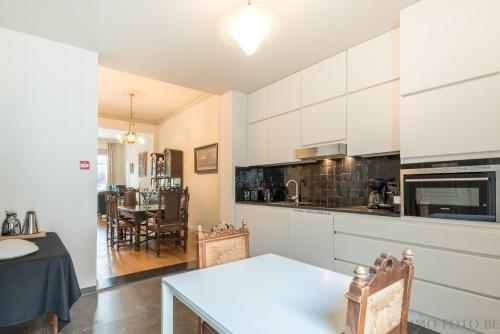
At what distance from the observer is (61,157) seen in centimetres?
255

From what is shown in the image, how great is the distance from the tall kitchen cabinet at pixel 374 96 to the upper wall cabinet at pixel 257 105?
1353mm

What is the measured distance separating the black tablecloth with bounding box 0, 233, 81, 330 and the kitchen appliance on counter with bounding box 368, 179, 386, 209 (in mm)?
2514

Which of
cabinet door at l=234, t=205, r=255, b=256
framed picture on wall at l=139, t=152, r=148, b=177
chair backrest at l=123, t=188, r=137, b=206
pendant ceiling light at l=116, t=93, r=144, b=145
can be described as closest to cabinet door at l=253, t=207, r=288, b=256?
cabinet door at l=234, t=205, r=255, b=256

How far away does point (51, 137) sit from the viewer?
2.51m

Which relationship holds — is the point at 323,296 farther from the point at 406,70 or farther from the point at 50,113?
the point at 50,113

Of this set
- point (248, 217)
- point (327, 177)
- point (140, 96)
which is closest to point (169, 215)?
point (248, 217)

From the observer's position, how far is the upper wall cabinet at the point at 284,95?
331 centimetres

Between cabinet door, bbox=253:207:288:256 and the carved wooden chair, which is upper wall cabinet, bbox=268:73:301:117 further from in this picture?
the carved wooden chair

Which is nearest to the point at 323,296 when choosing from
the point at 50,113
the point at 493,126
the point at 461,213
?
the point at 461,213

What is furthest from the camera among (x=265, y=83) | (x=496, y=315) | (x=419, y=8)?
(x=265, y=83)

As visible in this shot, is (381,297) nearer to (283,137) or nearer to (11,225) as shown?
(11,225)

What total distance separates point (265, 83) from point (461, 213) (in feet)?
8.85

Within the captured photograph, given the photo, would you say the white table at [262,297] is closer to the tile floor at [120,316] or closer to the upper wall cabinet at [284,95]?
the tile floor at [120,316]

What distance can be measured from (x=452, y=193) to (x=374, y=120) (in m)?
0.93
